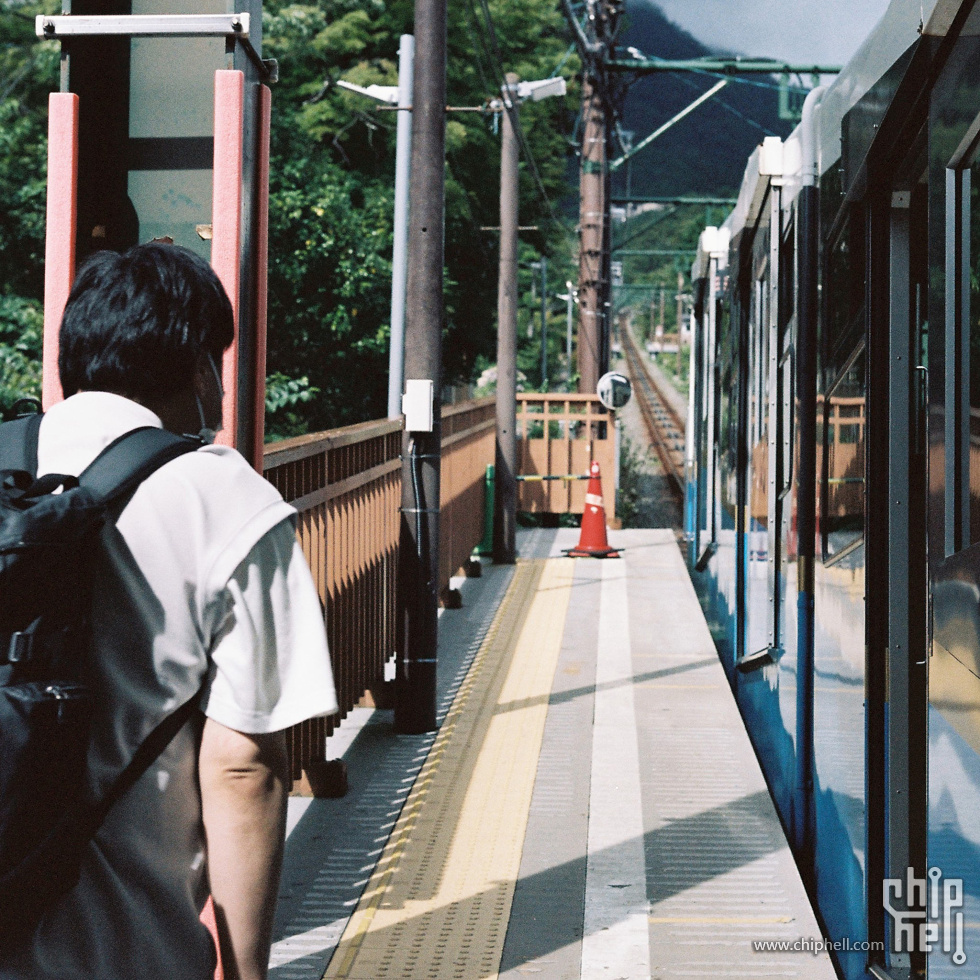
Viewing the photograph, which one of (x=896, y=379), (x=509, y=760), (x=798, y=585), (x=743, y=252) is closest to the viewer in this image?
(x=896, y=379)

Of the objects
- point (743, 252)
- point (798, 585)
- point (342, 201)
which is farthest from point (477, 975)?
point (342, 201)

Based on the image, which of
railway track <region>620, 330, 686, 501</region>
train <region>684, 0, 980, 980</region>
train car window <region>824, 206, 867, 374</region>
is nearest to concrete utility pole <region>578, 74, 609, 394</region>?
railway track <region>620, 330, 686, 501</region>

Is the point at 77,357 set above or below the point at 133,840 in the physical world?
above

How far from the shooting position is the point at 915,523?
3.45 metres

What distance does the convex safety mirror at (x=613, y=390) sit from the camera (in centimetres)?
1531

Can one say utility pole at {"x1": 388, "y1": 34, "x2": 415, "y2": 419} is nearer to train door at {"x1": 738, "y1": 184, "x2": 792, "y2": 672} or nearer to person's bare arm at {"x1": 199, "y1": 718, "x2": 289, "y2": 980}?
train door at {"x1": 738, "y1": 184, "x2": 792, "y2": 672}

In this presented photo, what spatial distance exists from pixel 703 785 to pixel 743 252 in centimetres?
264

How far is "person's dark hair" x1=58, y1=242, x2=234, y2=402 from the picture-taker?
75.9 inches

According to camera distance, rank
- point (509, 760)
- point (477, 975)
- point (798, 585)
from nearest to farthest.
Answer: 1. point (477, 975)
2. point (798, 585)
3. point (509, 760)

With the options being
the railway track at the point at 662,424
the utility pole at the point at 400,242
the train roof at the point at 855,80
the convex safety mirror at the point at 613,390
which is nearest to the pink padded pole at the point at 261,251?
the train roof at the point at 855,80

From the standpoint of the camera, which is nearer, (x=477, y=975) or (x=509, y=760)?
(x=477, y=975)

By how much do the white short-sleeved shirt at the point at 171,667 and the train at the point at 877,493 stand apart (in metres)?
1.13

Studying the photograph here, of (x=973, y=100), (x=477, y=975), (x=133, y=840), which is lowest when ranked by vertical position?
(x=477, y=975)

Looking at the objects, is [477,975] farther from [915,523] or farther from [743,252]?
[743,252]
